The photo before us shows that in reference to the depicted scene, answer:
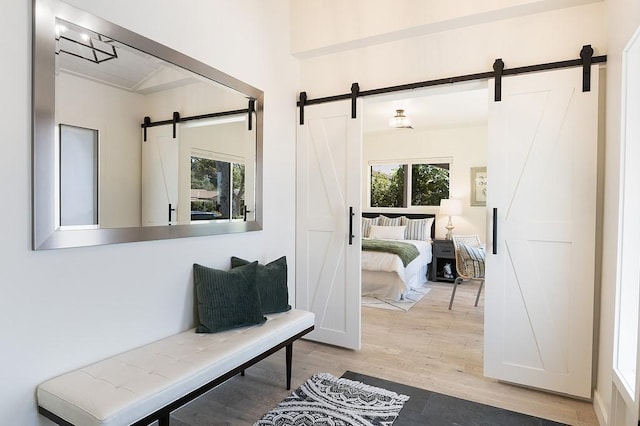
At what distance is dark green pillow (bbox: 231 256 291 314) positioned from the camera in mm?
2635

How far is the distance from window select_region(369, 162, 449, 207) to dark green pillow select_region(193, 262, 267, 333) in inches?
208

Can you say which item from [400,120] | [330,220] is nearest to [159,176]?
[330,220]

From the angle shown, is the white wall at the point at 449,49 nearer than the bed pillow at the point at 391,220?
Yes

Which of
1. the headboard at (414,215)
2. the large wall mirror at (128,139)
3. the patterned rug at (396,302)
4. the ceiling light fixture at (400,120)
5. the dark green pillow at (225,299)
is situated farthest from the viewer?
the headboard at (414,215)

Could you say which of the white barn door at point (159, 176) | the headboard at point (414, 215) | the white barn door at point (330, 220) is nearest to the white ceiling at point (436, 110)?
the white barn door at point (330, 220)

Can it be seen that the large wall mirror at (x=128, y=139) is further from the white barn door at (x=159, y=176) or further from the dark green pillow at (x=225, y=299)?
the dark green pillow at (x=225, y=299)

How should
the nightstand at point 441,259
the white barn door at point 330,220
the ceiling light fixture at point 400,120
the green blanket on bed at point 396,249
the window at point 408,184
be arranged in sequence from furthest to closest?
1. the window at point 408,184
2. the nightstand at point 441,259
3. the ceiling light fixture at point 400,120
4. the green blanket on bed at point 396,249
5. the white barn door at point 330,220

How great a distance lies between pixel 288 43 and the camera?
10.9 ft

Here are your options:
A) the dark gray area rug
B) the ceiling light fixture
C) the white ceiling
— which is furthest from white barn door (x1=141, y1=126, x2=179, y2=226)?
the ceiling light fixture

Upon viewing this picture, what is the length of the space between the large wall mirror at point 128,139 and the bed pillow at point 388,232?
4.10 m

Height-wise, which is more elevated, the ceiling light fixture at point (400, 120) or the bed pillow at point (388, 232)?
the ceiling light fixture at point (400, 120)

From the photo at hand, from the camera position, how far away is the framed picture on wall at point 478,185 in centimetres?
649

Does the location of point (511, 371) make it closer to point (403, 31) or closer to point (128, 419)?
point (128, 419)

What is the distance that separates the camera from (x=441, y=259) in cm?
639
